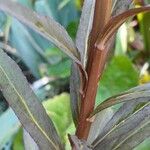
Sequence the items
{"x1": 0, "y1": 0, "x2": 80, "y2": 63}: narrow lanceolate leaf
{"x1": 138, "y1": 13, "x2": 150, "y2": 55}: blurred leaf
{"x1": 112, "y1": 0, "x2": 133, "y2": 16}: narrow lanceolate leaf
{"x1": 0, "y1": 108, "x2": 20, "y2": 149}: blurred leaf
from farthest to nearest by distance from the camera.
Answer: {"x1": 138, "y1": 13, "x2": 150, "y2": 55}: blurred leaf < {"x1": 0, "y1": 108, "x2": 20, "y2": 149}: blurred leaf < {"x1": 112, "y1": 0, "x2": 133, "y2": 16}: narrow lanceolate leaf < {"x1": 0, "y1": 0, "x2": 80, "y2": 63}: narrow lanceolate leaf

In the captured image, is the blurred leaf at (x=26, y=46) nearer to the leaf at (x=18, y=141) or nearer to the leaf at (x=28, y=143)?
the leaf at (x=18, y=141)

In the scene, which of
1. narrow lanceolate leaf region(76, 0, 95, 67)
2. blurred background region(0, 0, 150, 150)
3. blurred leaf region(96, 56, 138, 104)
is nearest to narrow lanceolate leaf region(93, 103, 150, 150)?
narrow lanceolate leaf region(76, 0, 95, 67)

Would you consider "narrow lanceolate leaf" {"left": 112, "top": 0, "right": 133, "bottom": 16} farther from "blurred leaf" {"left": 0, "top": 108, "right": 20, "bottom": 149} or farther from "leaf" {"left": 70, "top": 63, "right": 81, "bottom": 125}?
"blurred leaf" {"left": 0, "top": 108, "right": 20, "bottom": 149}

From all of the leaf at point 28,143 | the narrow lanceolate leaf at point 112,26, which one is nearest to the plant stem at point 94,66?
the narrow lanceolate leaf at point 112,26

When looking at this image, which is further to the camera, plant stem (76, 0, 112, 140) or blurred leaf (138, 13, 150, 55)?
blurred leaf (138, 13, 150, 55)

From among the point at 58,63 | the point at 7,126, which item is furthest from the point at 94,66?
the point at 58,63

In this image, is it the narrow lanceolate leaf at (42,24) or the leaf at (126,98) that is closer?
the narrow lanceolate leaf at (42,24)
